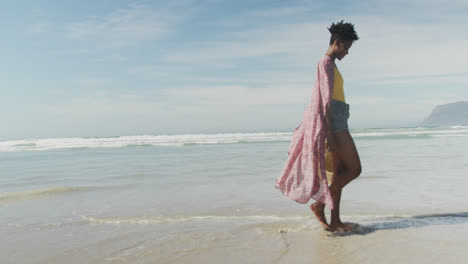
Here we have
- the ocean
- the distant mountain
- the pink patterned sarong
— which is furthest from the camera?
the distant mountain

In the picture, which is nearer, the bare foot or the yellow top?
the yellow top

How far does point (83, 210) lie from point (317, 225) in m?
2.94

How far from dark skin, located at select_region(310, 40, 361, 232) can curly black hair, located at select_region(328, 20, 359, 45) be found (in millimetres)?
38

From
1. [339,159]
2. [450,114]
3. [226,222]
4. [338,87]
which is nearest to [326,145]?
[339,159]

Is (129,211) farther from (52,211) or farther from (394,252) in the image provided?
(394,252)

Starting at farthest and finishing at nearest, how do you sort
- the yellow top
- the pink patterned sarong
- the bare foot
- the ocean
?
1. the bare foot
2. the yellow top
3. the pink patterned sarong
4. the ocean

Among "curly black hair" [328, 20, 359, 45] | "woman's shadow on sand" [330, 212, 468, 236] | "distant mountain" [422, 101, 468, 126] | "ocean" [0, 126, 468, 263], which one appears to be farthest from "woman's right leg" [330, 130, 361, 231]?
"distant mountain" [422, 101, 468, 126]

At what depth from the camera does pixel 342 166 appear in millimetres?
3367

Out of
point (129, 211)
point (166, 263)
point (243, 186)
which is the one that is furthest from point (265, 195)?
point (166, 263)

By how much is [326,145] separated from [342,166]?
29cm

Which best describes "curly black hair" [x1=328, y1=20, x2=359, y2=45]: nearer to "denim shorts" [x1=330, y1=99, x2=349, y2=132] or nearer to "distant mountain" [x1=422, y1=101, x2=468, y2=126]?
"denim shorts" [x1=330, y1=99, x2=349, y2=132]

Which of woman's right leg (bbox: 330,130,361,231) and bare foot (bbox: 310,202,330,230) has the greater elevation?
woman's right leg (bbox: 330,130,361,231)

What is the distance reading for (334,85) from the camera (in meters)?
3.30

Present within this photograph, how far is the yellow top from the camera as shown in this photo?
330 cm
